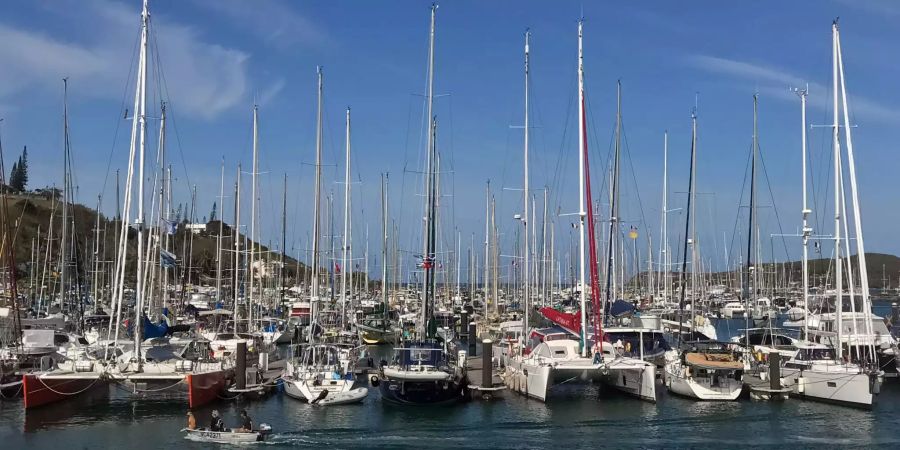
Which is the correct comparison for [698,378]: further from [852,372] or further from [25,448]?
[25,448]

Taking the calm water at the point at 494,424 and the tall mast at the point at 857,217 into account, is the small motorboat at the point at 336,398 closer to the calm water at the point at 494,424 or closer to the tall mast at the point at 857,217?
the calm water at the point at 494,424

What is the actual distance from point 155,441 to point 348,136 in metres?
27.4

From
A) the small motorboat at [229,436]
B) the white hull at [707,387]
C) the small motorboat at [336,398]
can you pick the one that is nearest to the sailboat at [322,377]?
the small motorboat at [336,398]

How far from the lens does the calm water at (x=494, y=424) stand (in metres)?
29.4

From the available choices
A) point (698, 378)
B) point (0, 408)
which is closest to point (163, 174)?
point (0, 408)

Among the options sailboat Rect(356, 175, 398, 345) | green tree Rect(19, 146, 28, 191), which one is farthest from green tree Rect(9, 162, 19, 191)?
sailboat Rect(356, 175, 398, 345)

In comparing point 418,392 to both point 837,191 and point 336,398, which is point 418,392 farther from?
point 837,191

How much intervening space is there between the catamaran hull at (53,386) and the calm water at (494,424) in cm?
49

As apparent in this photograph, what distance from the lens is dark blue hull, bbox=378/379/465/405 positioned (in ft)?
116

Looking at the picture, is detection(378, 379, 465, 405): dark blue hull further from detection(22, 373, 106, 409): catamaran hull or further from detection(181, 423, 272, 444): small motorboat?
detection(22, 373, 106, 409): catamaran hull

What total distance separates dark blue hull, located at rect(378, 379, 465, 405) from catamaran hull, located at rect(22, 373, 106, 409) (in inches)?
476

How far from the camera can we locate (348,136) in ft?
174

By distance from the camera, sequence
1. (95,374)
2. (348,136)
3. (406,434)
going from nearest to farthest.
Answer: (406,434), (95,374), (348,136)

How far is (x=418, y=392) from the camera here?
3559 centimetres
